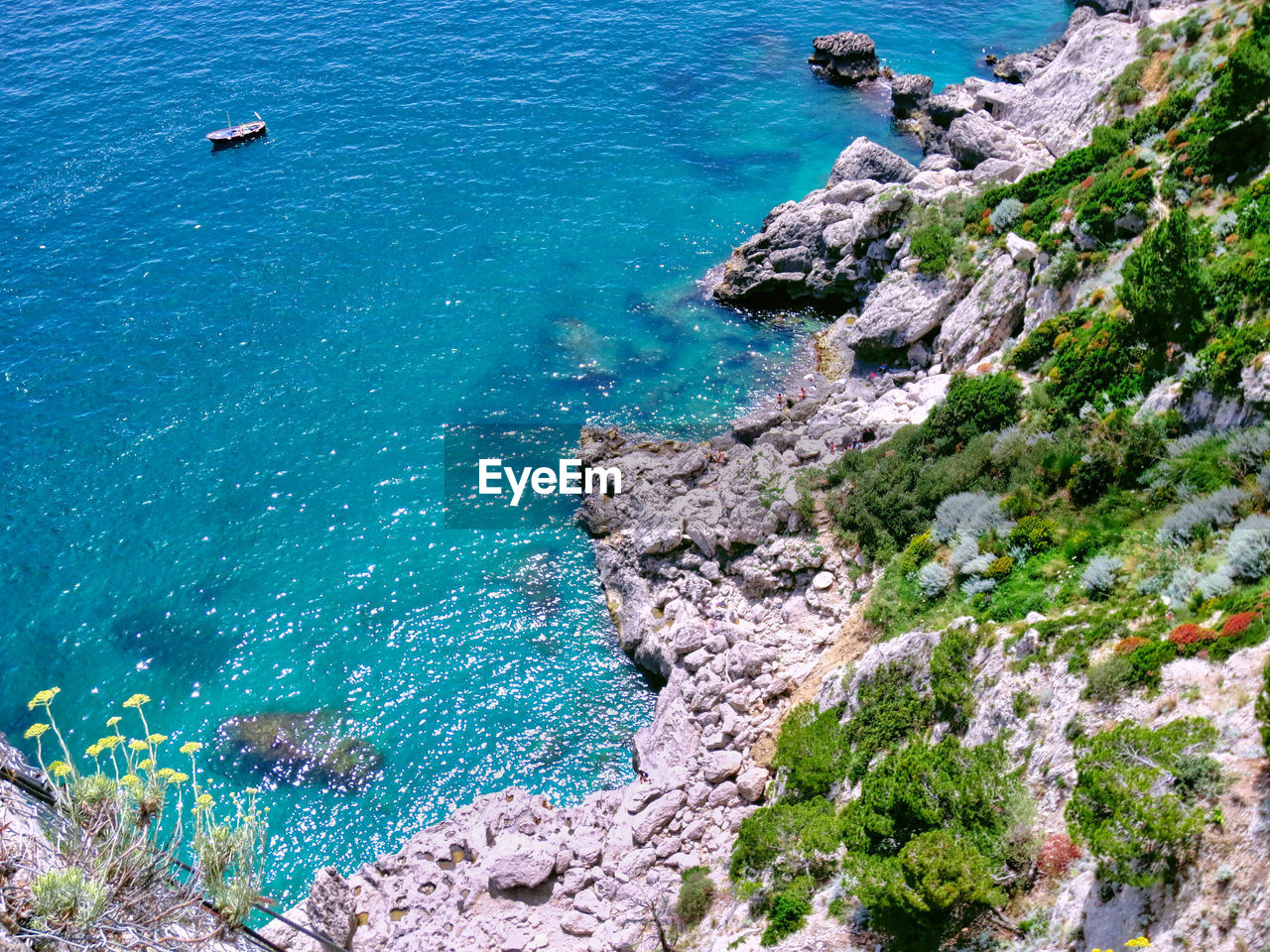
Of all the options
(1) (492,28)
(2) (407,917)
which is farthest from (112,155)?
(2) (407,917)

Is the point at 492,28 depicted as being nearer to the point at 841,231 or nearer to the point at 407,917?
the point at 841,231

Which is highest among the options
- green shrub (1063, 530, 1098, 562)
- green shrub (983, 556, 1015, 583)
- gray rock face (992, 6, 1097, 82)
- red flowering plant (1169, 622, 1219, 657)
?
gray rock face (992, 6, 1097, 82)

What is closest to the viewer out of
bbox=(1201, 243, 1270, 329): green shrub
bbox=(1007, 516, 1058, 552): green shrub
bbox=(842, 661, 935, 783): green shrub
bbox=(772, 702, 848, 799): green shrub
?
bbox=(842, 661, 935, 783): green shrub

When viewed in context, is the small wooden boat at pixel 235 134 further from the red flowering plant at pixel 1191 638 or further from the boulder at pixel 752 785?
the red flowering plant at pixel 1191 638

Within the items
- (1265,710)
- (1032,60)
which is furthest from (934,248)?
(1032,60)

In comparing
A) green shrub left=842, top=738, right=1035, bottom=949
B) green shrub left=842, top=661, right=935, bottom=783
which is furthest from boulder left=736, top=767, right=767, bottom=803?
green shrub left=842, top=738, right=1035, bottom=949

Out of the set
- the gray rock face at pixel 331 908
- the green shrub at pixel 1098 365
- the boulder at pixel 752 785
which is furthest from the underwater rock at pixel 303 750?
the green shrub at pixel 1098 365

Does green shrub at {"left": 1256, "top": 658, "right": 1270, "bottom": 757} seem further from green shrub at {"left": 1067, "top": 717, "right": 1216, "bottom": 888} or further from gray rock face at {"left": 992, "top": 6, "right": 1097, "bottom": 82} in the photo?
gray rock face at {"left": 992, "top": 6, "right": 1097, "bottom": 82}
